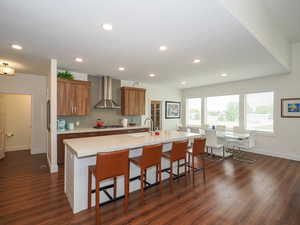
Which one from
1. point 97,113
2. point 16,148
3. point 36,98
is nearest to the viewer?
Result: point 36,98

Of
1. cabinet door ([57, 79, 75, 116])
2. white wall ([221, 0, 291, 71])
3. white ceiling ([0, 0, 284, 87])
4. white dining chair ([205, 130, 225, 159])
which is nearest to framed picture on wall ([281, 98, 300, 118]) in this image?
white wall ([221, 0, 291, 71])

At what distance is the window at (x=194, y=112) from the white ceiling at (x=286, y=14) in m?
4.06

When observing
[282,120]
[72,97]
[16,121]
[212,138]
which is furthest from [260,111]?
[16,121]

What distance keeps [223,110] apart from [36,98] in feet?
24.1

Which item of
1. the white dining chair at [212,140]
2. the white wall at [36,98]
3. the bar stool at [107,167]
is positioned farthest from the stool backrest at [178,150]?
the white wall at [36,98]

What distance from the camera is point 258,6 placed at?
8.74ft

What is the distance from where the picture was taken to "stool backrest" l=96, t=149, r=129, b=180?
1843mm

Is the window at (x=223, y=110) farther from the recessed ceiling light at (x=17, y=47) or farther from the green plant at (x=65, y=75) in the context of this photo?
the recessed ceiling light at (x=17, y=47)

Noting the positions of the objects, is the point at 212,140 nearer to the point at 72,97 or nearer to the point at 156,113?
the point at 156,113

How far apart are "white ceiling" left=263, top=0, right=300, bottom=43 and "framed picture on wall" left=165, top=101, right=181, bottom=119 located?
15.8 feet

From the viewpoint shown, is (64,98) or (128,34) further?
(64,98)

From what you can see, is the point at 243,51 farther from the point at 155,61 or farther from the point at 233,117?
the point at 233,117

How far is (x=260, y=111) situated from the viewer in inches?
211

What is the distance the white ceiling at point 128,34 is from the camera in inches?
69.8
